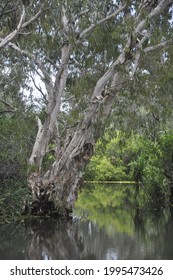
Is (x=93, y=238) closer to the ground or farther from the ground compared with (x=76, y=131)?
closer to the ground

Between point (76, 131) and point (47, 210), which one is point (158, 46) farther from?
point (47, 210)

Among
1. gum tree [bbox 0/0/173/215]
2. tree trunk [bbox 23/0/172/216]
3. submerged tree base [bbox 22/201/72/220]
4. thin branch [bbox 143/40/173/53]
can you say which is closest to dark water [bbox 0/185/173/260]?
submerged tree base [bbox 22/201/72/220]

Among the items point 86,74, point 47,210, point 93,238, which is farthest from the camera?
point 86,74

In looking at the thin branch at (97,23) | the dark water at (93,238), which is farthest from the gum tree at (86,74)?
the dark water at (93,238)

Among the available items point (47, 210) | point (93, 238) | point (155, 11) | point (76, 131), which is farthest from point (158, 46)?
point (93, 238)

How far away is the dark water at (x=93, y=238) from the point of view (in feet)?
22.0

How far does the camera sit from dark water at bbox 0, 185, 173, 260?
6691mm

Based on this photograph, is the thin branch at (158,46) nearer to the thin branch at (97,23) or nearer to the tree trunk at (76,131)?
the tree trunk at (76,131)

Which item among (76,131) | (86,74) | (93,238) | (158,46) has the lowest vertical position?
(93,238)

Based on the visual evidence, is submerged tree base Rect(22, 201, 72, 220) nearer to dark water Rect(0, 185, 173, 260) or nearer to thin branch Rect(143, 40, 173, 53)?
dark water Rect(0, 185, 173, 260)

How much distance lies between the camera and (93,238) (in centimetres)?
838

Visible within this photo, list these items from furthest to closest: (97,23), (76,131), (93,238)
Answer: (76,131) → (97,23) → (93,238)

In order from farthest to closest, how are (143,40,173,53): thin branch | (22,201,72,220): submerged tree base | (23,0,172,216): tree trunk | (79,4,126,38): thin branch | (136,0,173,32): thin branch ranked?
(22,201,72,220): submerged tree base < (143,40,173,53): thin branch < (23,0,172,216): tree trunk < (79,4,126,38): thin branch < (136,0,173,32): thin branch

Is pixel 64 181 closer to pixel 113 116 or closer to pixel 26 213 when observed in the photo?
pixel 26 213
